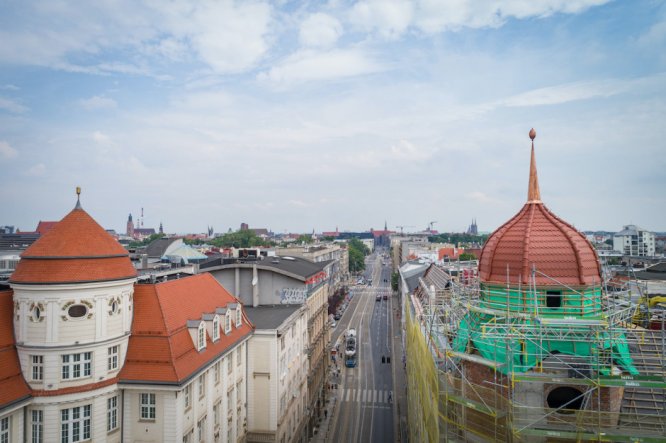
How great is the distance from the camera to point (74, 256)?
2866cm

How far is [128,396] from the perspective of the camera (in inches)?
1171

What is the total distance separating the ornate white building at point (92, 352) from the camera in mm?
26797

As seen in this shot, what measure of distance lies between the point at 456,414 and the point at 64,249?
25761mm

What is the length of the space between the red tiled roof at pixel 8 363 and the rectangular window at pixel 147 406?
6.45 meters

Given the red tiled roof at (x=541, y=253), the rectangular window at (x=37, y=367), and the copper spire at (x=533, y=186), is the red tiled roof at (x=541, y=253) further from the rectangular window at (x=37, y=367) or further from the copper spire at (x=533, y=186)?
the rectangular window at (x=37, y=367)

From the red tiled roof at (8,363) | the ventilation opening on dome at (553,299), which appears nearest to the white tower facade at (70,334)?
the red tiled roof at (8,363)

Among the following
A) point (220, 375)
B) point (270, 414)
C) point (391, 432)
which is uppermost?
point (220, 375)

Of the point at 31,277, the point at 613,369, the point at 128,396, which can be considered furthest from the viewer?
the point at 128,396

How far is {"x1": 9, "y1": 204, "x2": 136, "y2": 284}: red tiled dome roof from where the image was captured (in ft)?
91.7

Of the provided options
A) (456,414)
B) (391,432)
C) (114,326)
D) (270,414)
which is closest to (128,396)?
(114,326)

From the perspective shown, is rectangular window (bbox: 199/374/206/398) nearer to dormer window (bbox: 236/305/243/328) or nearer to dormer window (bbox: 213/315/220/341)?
dormer window (bbox: 213/315/220/341)

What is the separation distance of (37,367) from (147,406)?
6.88m

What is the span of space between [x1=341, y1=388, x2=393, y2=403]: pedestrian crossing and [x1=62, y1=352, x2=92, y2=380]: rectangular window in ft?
157

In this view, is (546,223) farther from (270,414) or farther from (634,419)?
(270,414)
